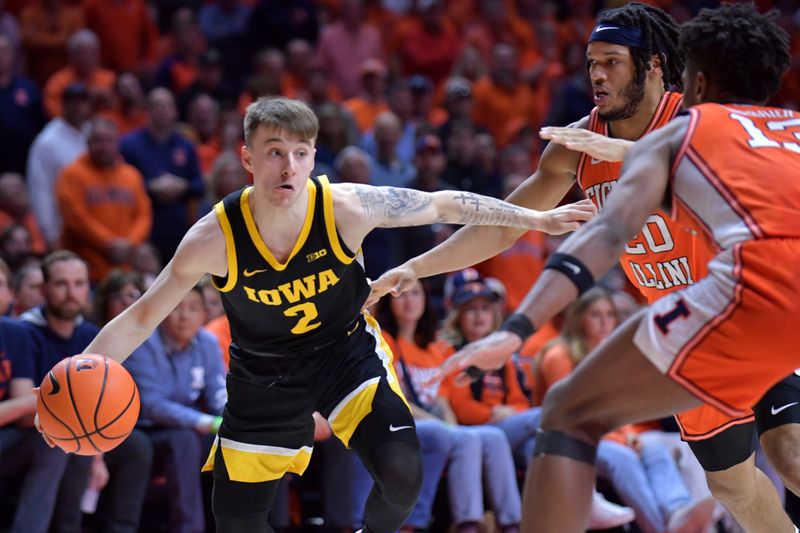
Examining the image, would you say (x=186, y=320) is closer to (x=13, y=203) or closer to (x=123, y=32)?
(x=13, y=203)

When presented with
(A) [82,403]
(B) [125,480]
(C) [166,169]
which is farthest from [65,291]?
(C) [166,169]

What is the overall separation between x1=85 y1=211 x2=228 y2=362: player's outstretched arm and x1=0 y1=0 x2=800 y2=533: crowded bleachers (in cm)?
223

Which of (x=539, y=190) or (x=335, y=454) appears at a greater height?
(x=539, y=190)

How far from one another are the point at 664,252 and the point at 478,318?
3.48 meters

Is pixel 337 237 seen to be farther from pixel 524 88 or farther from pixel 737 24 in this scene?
pixel 524 88

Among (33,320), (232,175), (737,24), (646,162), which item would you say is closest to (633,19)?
(737,24)

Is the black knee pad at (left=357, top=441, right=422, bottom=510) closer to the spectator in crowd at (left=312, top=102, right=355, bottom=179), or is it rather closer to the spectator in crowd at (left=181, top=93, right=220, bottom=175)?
the spectator in crowd at (left=312, top=102, right=355, bottom=179)

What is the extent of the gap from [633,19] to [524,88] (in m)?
8.23

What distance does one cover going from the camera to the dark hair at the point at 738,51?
4.12 metres

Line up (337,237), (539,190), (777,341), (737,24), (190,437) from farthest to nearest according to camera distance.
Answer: (190,437)
(539,190)
(337,237)
(737,24)
(777,341)

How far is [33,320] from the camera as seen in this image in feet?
25.0

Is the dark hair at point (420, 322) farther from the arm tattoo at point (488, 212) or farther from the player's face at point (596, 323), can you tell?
the arm tattoo at point (488, 212)

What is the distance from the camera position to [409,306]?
8.46m

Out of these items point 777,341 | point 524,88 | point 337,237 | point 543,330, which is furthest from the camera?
point 524,88
